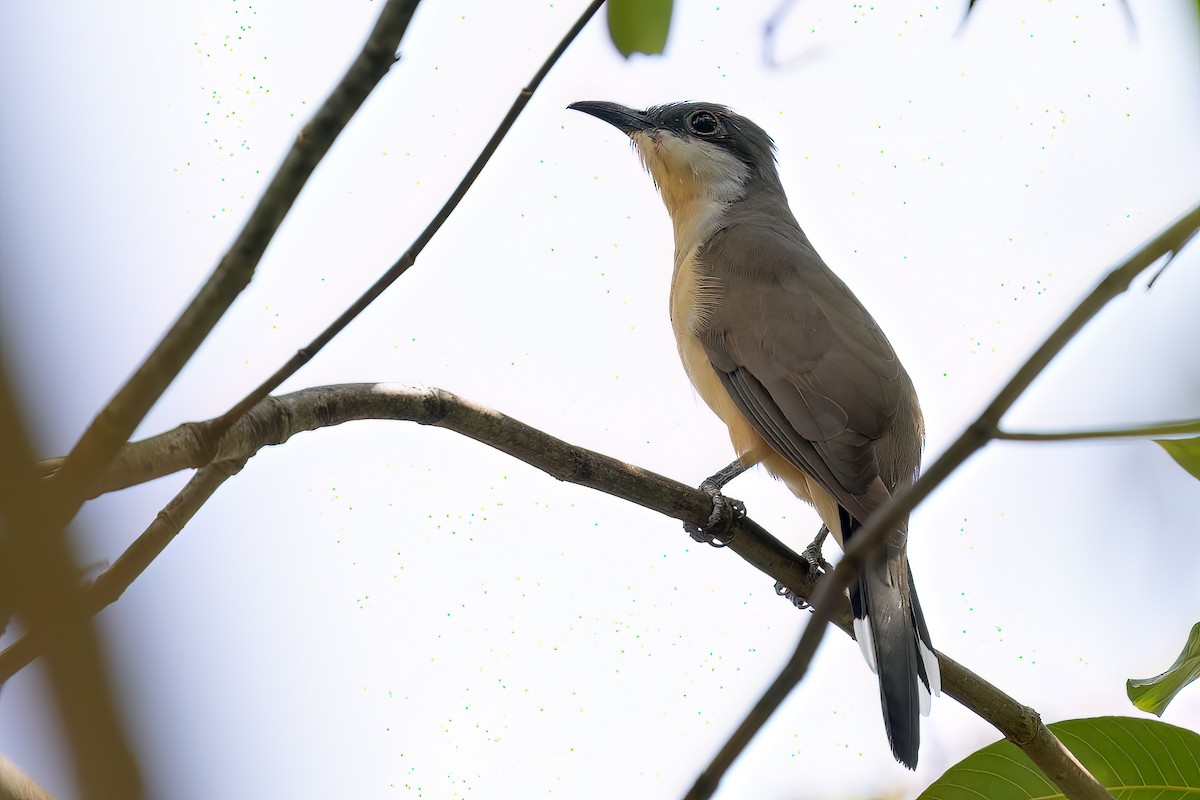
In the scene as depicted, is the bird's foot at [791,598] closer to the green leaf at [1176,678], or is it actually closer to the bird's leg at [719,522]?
the bird's leg at [719,522]

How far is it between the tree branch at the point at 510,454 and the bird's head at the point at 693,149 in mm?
2411

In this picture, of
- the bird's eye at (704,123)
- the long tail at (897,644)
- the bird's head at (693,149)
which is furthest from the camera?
the bird's eye at (704,123)

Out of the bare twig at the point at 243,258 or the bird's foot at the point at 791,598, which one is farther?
the bird's foot at the point at 791,598

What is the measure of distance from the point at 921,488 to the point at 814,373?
9.69 ft

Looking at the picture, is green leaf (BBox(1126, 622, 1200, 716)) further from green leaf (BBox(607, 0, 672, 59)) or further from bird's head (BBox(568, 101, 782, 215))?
bird's head (BBox(568, 101, 782, 215))

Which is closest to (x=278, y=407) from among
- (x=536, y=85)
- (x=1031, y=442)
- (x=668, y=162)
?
(x=536, y=85)

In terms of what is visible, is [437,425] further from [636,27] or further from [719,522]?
[636,27]

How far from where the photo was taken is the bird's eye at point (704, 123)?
17.0 ft

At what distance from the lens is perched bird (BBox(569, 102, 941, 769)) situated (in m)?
3.03

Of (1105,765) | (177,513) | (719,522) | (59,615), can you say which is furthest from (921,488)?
(719,522)

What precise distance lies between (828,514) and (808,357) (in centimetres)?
54

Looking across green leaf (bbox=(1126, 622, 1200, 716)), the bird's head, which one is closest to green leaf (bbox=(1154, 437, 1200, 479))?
green leaf (bbox=(1126, 622, 1200, 716))

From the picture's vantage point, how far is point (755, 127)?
17.7 ft

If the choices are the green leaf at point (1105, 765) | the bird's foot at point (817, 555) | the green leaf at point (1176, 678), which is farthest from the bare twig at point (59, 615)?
the bird's foot at point (817, 555)
